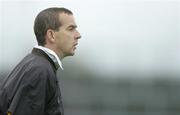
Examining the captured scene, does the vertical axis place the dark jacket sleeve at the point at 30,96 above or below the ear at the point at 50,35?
below

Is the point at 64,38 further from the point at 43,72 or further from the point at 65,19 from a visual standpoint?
the point at 43,72

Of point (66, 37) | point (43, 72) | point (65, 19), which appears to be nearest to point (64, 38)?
point (66, 37)

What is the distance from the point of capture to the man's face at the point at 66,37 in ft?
14.8

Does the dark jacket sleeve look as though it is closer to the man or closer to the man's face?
the man

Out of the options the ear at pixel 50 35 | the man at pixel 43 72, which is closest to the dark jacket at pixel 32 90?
the man at pixel 43 72

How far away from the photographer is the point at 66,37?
14.8 ft

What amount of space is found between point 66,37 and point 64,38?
0.04 ft

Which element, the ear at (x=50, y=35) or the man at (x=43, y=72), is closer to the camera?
the man at (x=43, y=72)

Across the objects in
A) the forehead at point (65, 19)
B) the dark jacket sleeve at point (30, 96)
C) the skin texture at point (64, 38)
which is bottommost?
the dark jacket sleeve at point (30, 96)

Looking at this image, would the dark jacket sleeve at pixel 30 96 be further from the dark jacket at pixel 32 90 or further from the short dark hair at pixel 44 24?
the short dark hair at pixel 44 24

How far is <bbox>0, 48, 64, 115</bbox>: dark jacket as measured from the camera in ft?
14.0

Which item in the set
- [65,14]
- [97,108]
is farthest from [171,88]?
[65,14]

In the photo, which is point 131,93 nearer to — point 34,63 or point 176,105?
point 176,105

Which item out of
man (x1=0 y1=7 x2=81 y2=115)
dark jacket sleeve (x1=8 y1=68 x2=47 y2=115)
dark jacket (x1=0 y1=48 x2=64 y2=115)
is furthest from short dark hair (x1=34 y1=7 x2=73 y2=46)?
dark jacket sleeve (x1=8 y1=68 x2=47 y2=115)
